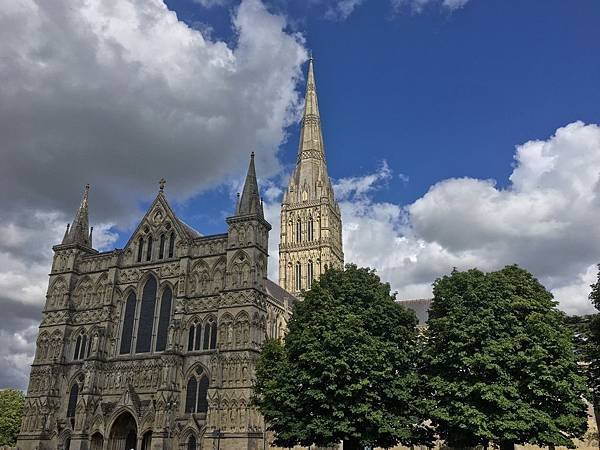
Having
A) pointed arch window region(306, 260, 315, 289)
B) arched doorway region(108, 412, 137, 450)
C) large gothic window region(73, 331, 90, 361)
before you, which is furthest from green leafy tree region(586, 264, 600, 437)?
pointed arch window region(306, 260, 315, 289)

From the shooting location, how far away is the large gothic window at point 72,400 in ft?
164

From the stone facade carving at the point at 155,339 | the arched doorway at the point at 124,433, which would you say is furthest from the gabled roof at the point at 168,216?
the arched doorway at the point at 124,433

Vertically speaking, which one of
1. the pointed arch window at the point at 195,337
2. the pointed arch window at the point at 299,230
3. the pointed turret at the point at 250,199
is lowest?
the pointed arch window at the point at 195,337

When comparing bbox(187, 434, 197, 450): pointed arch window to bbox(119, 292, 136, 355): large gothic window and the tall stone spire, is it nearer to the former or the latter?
bbox(119, 292, 136, 355): large gothic window

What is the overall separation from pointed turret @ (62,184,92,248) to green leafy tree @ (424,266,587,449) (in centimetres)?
3875

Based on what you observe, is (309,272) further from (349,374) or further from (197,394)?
(349,374)

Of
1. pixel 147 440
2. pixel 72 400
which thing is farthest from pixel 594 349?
pixel 72 400

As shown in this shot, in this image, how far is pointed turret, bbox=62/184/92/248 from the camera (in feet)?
188

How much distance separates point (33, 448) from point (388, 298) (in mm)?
34738

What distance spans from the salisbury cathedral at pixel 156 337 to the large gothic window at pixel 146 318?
9cm

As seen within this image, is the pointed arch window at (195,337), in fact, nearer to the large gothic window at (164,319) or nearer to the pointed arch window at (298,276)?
the large gothic window at (164,319)

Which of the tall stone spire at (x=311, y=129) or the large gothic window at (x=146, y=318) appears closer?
the large gothic window at (x=146, y=318)

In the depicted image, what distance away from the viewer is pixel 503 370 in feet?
102

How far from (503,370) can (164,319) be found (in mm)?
30409
